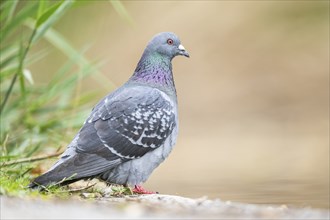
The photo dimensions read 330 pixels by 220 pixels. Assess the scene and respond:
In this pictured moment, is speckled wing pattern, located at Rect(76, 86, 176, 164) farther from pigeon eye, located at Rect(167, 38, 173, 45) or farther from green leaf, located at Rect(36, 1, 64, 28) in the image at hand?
green leaf, located at Rect(36, 1, 64, 28)

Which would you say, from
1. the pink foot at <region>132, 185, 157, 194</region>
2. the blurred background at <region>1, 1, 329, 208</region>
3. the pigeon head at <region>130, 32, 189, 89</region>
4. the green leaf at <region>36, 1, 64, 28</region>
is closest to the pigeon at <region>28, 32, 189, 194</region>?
the pink foot at <region>132, 185, 157, 194</region>

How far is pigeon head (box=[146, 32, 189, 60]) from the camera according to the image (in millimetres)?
7242

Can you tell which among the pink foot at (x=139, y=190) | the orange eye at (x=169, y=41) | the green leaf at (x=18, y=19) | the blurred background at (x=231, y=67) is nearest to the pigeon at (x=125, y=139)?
the pink foot at (x=139, y=190)

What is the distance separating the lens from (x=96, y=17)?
42.7 ft

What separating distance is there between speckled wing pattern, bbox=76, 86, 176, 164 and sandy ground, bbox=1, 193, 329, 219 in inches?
42.2

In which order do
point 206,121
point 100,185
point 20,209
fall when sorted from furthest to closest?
1. point 206,121
2. point 100,185
3. point 20,209

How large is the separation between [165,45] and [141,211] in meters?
2.79

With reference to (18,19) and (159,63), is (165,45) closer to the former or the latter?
(159,63)

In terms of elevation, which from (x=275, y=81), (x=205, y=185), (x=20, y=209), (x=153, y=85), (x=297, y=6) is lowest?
(x=20, y=209)

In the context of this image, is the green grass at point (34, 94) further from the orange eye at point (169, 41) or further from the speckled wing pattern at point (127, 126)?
the speckled wing pattern at point (127, 126)

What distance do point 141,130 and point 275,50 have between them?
310 inches

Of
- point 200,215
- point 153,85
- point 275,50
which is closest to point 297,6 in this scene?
point 275,50

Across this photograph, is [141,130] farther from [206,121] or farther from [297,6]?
[297,6]

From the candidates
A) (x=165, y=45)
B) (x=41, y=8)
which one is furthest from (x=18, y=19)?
(x=165, y=45)
